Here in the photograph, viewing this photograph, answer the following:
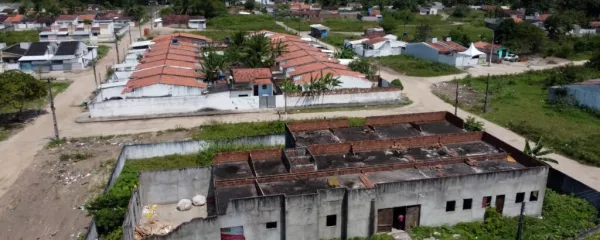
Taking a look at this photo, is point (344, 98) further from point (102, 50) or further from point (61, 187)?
point (102, 50)

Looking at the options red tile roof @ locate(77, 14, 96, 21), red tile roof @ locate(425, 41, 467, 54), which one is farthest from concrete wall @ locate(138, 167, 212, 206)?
red tile roof @ locate(77, 14, 96, 21)

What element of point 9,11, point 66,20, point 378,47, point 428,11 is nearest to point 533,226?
point 378,47

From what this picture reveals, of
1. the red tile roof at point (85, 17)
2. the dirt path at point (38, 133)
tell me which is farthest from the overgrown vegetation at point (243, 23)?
the dirt path at point (38, 133)

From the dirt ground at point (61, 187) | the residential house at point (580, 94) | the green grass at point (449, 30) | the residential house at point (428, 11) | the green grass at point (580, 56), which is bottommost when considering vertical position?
the dirt ground at point (61, 187)

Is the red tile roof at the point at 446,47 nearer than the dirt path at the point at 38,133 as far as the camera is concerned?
No

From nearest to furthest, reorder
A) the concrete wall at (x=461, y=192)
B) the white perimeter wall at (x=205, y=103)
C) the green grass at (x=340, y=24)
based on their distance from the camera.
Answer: the concrete wall at (x=461, y=192), the white perimeter wall at (x=205, y=103), the green grass at (x=340, y=24)

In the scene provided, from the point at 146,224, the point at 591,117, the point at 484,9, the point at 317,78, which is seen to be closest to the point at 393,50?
the point at 317,78

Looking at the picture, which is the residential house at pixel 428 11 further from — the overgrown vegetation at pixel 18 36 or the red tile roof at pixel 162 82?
the red tile roof at pixel 162 82

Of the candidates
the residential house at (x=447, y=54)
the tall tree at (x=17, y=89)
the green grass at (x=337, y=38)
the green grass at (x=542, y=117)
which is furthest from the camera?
the green grass at (x=337, y=38)
